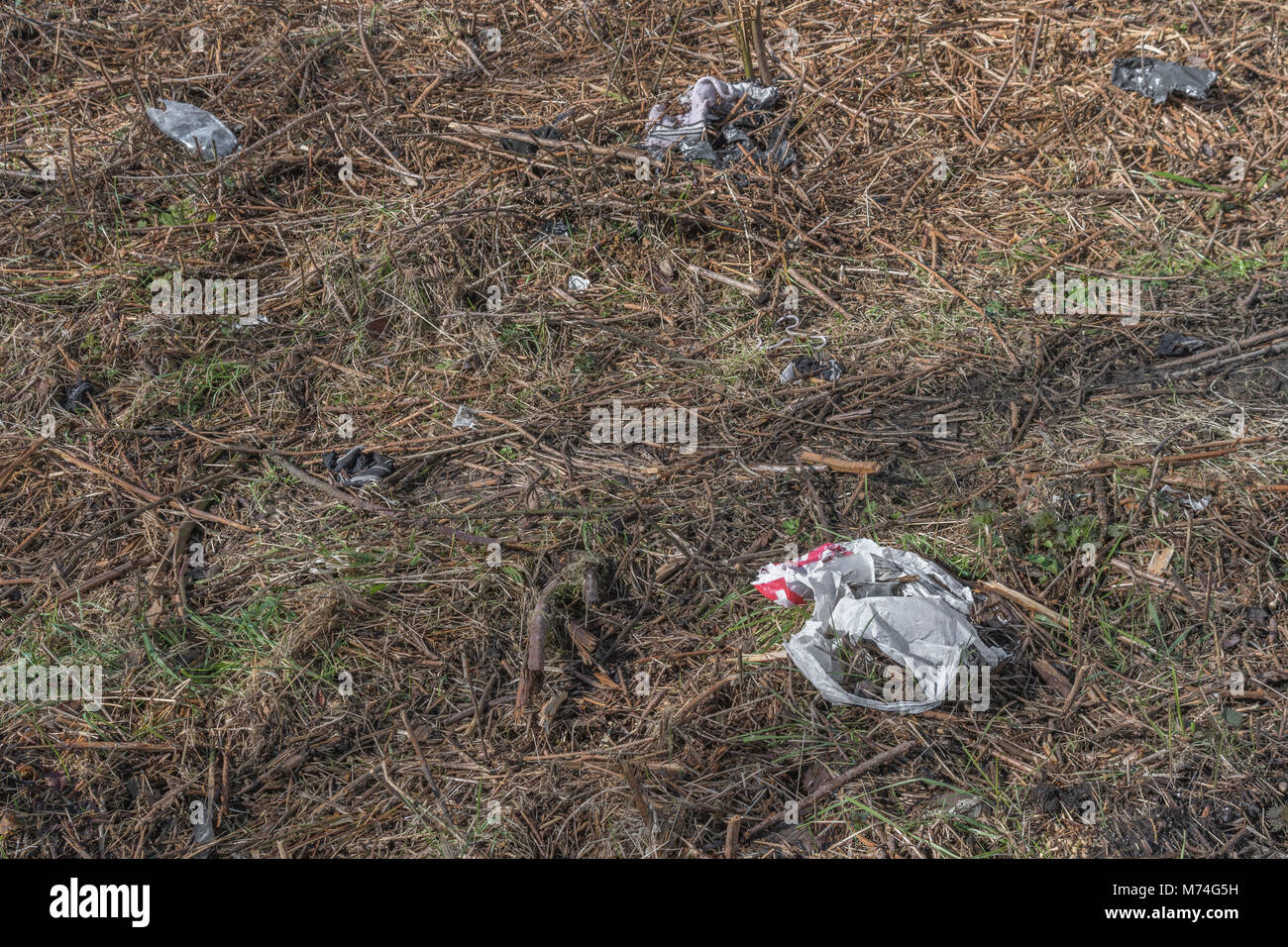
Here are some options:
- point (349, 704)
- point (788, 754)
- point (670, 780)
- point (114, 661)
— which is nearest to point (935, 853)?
point (788, 754)

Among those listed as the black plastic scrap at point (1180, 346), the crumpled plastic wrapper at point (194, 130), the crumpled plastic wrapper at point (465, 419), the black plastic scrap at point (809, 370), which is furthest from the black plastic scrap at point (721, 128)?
the crumpled plastic wrapper at point (194, 130)

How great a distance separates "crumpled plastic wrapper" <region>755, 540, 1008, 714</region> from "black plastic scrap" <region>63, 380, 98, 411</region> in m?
2.55

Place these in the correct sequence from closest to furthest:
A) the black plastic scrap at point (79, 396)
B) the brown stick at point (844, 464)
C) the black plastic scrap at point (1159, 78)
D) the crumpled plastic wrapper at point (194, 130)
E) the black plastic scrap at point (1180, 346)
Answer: the brown stick at point (844, 464) → the black plastic scrap at point (1180, 346) → the black plastic scrap at point (79, 396) → the black plastic scrap at point (1159, 78) → the crumpled plastic wrapper at point (194, 130)

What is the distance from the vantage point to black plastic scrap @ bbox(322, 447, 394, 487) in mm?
3053

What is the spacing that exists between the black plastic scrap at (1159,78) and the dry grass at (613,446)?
0.32ft

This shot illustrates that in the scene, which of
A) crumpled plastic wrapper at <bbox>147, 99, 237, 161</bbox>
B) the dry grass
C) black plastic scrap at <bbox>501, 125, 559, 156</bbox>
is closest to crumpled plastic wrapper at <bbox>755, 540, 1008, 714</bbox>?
the dry grass

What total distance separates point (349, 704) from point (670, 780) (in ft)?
3.01

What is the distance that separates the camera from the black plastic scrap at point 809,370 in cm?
326

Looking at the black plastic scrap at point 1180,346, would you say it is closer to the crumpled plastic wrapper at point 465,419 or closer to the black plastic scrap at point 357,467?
the crumpled plastic wrapper at point 465,419

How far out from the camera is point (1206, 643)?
2488mm

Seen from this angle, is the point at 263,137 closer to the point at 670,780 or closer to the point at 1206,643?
the point at 670,780

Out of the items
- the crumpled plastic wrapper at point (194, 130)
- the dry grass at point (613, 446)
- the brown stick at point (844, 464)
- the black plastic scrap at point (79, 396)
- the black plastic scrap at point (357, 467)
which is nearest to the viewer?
the dry grass at point (613, 446)

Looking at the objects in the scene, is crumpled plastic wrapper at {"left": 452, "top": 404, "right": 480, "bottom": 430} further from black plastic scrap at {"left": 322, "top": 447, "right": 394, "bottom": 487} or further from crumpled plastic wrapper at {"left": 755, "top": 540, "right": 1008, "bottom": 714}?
crumpled plastic wrapper at {"left": 755, "top": 540, "right": 1008, "bottom": 714}

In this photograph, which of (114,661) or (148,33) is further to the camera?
(148,33)
